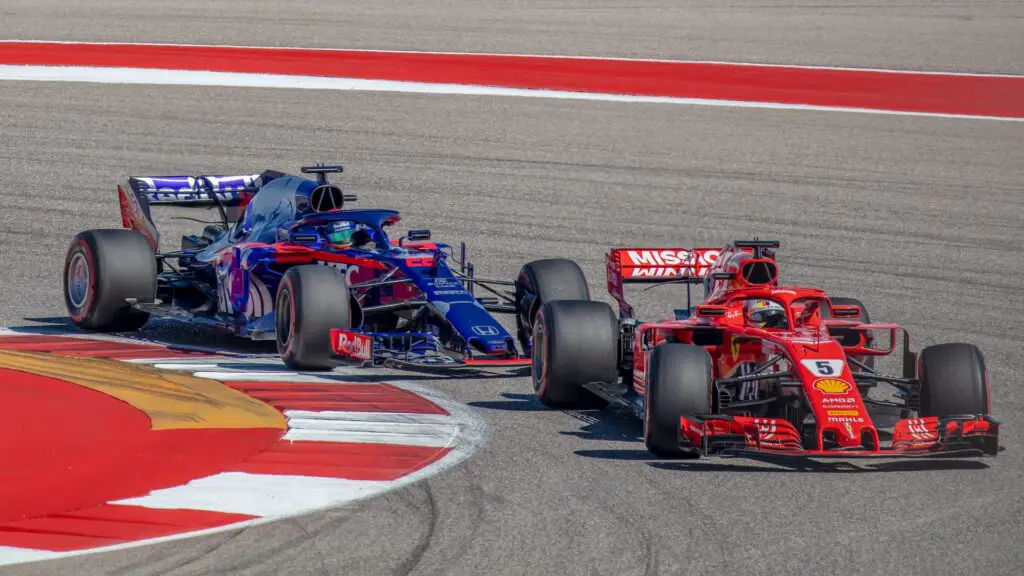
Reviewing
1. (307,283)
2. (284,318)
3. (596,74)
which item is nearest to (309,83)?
(596,74)

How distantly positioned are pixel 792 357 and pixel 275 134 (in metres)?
18.0

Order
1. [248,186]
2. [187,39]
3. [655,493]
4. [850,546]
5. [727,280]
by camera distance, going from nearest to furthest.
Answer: [850,546] → [655,493] → [727,280] → [248,186] → [187,39]

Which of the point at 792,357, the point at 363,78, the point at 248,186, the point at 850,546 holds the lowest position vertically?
the point at 850,546

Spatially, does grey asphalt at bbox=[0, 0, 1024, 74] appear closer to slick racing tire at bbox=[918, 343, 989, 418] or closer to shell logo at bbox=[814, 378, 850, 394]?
slick racing tire at bbox=[918, 343, 989, 418]

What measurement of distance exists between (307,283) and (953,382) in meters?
5.50

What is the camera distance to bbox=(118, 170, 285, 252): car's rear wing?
17.9 metres

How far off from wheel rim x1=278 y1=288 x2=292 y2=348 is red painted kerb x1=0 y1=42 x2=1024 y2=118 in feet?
60.0

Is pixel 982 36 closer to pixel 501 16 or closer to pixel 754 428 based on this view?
pixel 501 16

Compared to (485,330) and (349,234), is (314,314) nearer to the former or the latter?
(485,330)

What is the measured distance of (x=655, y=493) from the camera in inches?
408

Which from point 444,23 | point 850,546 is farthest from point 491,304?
point 444,23

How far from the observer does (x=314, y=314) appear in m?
14.1

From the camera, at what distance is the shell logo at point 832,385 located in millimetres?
11043

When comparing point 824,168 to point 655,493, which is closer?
point 655,493
